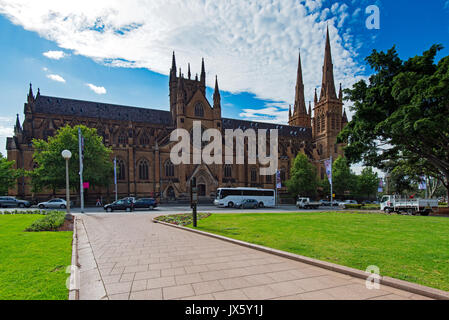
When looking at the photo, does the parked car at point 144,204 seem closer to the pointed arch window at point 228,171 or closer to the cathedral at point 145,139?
the cathedral at point 145,139

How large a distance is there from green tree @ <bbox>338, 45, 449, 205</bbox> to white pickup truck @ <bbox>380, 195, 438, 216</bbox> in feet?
10.7

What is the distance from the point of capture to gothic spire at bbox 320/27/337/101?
68.3 metres

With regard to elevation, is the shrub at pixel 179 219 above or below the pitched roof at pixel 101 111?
below

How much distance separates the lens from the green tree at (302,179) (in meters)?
53.1

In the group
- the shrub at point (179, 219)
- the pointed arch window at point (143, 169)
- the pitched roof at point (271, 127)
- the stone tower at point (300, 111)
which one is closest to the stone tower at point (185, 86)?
the pointed arch window at point (143, 169)

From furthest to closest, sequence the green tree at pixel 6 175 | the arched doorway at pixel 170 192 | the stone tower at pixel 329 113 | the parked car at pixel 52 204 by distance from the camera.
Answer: the stone tower at pixel 329 113, the arched doorway at pixel 170 192, the green tree at pixel 6 175, the parked car at pixel 52 204

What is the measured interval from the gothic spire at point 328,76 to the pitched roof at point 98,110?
1671 inches

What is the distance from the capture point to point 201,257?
7191mm

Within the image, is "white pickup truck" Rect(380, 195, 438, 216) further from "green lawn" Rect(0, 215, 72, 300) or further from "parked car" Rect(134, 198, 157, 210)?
"green lawn" Rect(0, 215, 72, 300)

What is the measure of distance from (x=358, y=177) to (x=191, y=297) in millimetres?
63902

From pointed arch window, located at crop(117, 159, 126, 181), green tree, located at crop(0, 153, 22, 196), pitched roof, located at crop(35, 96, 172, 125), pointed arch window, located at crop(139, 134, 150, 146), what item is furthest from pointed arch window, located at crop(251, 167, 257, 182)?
green tree, located at crop(0, 153, 22, 196)

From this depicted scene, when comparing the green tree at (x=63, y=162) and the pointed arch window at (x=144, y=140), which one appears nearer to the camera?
the green tree at (x=63, y=162)

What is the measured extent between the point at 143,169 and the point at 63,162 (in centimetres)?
1563

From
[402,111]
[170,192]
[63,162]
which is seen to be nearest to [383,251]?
[402,111]
